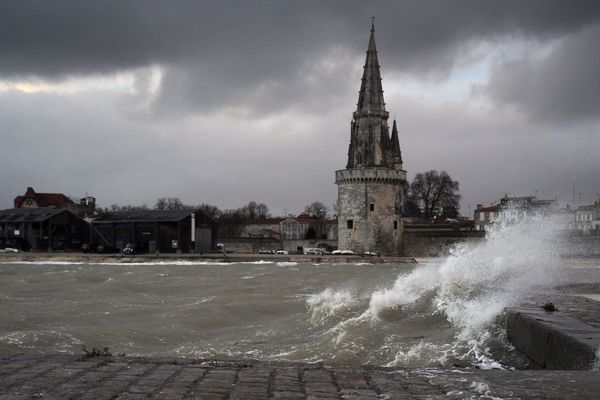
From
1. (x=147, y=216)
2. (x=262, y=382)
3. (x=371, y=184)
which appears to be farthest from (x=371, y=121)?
(x=262, y=382)

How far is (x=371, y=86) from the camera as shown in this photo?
54.2m

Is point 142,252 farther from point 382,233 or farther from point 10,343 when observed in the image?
point 10,343

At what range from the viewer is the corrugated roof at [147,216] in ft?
174

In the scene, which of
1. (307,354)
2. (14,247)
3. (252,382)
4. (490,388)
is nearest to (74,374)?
(252,382)

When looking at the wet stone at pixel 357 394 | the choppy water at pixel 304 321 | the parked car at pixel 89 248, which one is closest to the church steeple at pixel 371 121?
the parked car at pixel 89 248

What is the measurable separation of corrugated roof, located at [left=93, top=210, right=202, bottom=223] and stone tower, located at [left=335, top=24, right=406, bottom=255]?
1373cm

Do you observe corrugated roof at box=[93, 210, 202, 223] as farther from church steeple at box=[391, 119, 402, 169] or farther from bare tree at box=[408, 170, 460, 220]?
bare tree at box=[408, 170, 460, 220]

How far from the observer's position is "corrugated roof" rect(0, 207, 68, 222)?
183 feet

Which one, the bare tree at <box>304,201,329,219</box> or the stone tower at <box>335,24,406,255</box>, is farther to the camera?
the bare tree at <box>304,201,329,219</box>

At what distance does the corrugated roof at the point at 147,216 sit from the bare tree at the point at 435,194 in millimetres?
36060

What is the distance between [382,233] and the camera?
174ft

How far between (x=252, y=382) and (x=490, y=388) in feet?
5.30

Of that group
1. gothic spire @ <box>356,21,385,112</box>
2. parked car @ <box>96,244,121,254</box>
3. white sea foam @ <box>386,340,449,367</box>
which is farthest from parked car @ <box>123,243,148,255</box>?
white sea foam @ <box>386,340,449,367</box>

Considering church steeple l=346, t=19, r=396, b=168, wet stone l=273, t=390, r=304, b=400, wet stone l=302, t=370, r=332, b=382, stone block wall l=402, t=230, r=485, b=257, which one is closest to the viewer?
wet stone l=273, t=390, r=304, b=400
